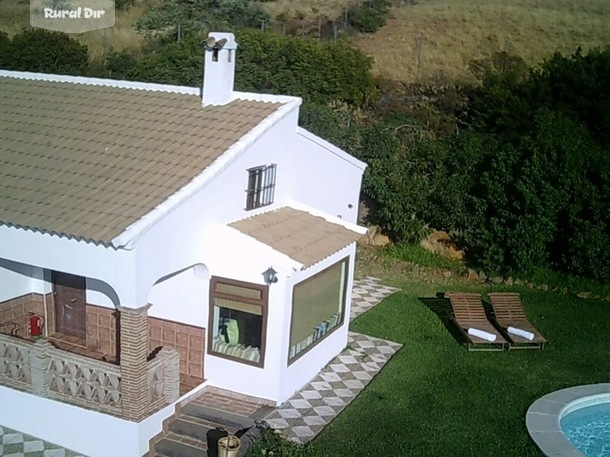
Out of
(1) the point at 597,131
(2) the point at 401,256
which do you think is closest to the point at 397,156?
(2) the point at 401,256

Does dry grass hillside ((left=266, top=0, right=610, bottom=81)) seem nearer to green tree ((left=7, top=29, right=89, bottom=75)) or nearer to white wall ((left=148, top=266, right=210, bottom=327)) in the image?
green tree ((left=7, top=29, right=89, bottom=75))

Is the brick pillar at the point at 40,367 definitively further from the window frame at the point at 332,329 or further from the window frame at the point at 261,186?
the window frame at the point at 261,186

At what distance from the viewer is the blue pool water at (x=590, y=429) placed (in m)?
13.3

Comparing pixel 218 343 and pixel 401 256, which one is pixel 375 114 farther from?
pixel 218 343

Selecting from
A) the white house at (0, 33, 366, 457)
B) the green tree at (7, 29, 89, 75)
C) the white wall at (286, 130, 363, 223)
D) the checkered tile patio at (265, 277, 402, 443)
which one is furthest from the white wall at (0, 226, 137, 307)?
the green tree at (7, 29, 89, 75)

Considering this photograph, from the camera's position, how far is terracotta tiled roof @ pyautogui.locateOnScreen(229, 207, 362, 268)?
13.1 metres

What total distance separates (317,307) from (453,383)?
3.46 metres

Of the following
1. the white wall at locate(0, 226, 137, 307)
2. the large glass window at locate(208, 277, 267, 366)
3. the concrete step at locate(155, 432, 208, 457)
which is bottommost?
the concrete step at locate(155, 432, 208, 457)

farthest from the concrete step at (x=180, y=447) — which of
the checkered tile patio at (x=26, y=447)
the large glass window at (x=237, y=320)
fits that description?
the large glass window at (x=237, y=320)

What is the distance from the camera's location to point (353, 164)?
767 inches

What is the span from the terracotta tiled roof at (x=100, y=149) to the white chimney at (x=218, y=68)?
0.28 meters

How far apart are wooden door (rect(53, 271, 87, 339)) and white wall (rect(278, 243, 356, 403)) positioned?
4.77 metres

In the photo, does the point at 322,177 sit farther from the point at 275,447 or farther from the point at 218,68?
the point at 275,447

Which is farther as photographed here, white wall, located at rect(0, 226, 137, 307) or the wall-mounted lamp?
the wall-mounted lamp
